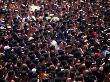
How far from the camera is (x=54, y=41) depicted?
2017cm

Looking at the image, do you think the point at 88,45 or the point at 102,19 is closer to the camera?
the point at 88,45

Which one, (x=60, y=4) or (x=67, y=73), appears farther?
(x=60, y=4)

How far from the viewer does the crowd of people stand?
54.5ft

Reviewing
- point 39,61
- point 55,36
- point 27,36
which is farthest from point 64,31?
point 39,61

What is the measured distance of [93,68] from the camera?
1647 centimetres

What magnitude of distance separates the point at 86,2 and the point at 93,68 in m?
10.9

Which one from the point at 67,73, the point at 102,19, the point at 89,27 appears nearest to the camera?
the point at 67,73

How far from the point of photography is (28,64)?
55.8ft

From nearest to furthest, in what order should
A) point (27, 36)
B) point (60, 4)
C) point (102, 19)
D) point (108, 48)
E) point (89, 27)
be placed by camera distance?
point (108, 48) → point (27, 36) → point (89, 27) → point (102, 19) → point (60, 4)

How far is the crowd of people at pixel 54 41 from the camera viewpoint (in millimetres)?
16609

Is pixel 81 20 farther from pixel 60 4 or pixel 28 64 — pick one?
pixel 28 64

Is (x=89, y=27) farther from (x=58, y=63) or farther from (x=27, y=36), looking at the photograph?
(x=58, y=63)

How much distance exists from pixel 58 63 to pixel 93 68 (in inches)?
66.6

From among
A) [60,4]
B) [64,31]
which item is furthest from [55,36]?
[60,4]
